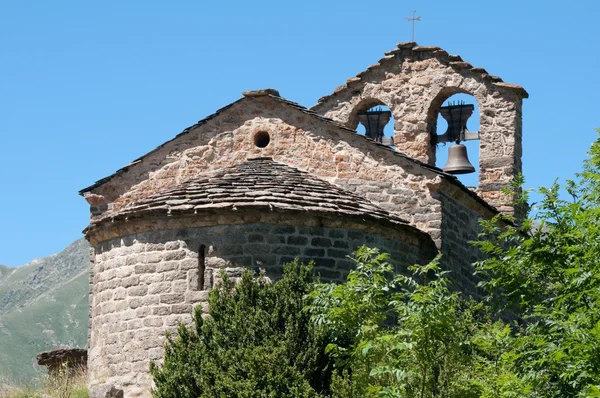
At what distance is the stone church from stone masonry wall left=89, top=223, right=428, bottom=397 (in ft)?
0.05

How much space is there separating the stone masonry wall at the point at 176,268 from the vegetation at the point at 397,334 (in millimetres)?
340

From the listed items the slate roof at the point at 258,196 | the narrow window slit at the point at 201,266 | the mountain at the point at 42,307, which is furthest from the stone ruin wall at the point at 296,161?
the mountain at the point at 42,307

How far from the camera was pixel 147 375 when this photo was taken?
15.1 meters

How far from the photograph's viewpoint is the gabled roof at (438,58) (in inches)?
760

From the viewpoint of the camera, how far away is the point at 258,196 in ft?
49.7

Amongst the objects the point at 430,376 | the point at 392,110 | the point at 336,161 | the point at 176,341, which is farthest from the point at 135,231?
the point at 392,110

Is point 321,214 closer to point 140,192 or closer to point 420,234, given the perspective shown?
point 420,234

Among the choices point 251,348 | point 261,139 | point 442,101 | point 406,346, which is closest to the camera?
point 406,346

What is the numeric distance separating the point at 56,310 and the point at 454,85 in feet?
215

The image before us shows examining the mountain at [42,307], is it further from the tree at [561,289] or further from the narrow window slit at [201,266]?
the tree at [561,289]

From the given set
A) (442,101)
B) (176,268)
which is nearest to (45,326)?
(442,101)

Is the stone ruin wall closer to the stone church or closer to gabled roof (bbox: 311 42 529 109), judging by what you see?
the stone church

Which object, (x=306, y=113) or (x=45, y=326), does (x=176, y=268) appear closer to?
(x=306, y=113)

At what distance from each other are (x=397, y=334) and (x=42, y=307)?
238ft
